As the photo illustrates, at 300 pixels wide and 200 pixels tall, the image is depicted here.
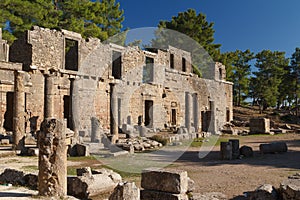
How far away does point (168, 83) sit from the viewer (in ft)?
93.1

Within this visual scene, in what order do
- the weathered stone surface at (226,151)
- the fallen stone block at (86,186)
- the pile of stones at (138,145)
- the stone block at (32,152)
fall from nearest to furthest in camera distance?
the fallen stone block at (86,186) → the weathered stone surface at (226,151) → the stone block at (32,152) → the pile of stones at (138,145)

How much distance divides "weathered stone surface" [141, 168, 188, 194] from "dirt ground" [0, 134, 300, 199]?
1.12 meters

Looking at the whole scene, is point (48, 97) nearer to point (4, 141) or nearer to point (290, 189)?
point (4, 141)

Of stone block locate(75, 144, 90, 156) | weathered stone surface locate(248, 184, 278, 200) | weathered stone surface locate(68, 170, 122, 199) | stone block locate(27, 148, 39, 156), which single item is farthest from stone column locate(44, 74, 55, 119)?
weathered stone surface locate(248, 184, 278, 200)

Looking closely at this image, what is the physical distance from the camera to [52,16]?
2648 cm

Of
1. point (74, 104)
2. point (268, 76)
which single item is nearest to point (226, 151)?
point (74, 104)

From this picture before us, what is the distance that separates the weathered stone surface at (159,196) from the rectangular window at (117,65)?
18043 mm

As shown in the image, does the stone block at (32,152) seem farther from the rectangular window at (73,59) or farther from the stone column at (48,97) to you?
the rectangular window at (73,59)

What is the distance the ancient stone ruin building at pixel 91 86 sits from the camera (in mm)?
17797

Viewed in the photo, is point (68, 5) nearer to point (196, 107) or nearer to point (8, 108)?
point (8, 108)

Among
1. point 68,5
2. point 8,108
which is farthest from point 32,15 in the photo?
point 8,108

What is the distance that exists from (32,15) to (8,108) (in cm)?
834

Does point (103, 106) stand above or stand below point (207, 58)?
below

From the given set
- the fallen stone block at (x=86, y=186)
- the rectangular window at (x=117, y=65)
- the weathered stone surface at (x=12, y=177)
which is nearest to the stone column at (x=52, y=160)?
the fallen stone block at (x=86, y=186)
